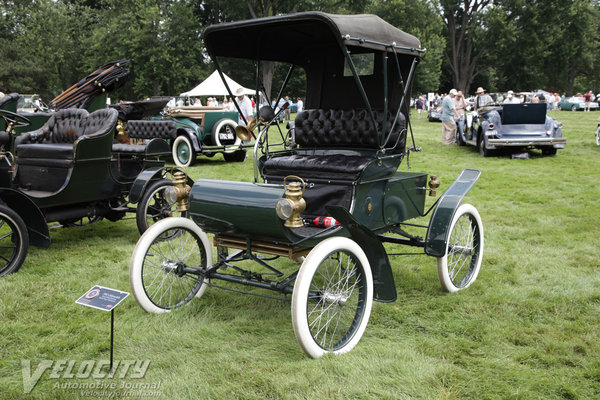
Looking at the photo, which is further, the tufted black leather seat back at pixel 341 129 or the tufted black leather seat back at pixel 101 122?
the tufted black leather seat back at pixel 101 122

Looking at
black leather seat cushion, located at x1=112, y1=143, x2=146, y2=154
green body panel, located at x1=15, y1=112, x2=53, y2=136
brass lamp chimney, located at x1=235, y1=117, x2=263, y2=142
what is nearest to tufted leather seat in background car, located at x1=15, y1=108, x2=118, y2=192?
black leather seat cushion, located at x1=112, y1=143, x2=146, y2=154

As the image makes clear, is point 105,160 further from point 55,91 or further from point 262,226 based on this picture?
point 55,91

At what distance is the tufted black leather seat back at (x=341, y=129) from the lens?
15.1ft

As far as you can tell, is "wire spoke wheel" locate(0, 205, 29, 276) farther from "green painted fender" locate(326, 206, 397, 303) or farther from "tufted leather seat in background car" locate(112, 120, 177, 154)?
"tufted leather seat in background car" locate(112, 120, 177, 154)

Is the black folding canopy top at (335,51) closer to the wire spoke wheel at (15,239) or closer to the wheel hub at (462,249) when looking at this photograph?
the wheel hub at (462,249)

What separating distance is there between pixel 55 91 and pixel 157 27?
12.8 meters

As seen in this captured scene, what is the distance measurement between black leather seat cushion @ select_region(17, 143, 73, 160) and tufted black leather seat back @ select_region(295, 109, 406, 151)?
2.45 metres

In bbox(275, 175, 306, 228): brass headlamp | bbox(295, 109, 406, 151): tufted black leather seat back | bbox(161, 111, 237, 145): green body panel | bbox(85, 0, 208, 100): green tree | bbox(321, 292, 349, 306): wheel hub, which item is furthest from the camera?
bbox(85, 0, 208, 100): green tree

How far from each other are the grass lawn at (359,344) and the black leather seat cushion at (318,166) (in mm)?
1068

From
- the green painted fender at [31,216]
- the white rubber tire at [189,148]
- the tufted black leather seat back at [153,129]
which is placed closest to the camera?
the green painted fender at [31,216]

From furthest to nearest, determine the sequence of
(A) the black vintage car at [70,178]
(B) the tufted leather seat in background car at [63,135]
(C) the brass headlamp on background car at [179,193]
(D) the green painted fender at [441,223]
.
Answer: (B) the tufted leather seat in background car at [63,135] < (A) the black vintage car at [70,178] < (D) the green painted fender at [441,223] < (C) the brass headlamp on background car at [179,193]

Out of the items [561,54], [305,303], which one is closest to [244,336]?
[305,303]

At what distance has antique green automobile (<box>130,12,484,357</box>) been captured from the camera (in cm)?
319

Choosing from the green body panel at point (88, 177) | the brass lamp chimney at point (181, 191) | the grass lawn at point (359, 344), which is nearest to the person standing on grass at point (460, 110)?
the grass lawn at point (359, 344)
